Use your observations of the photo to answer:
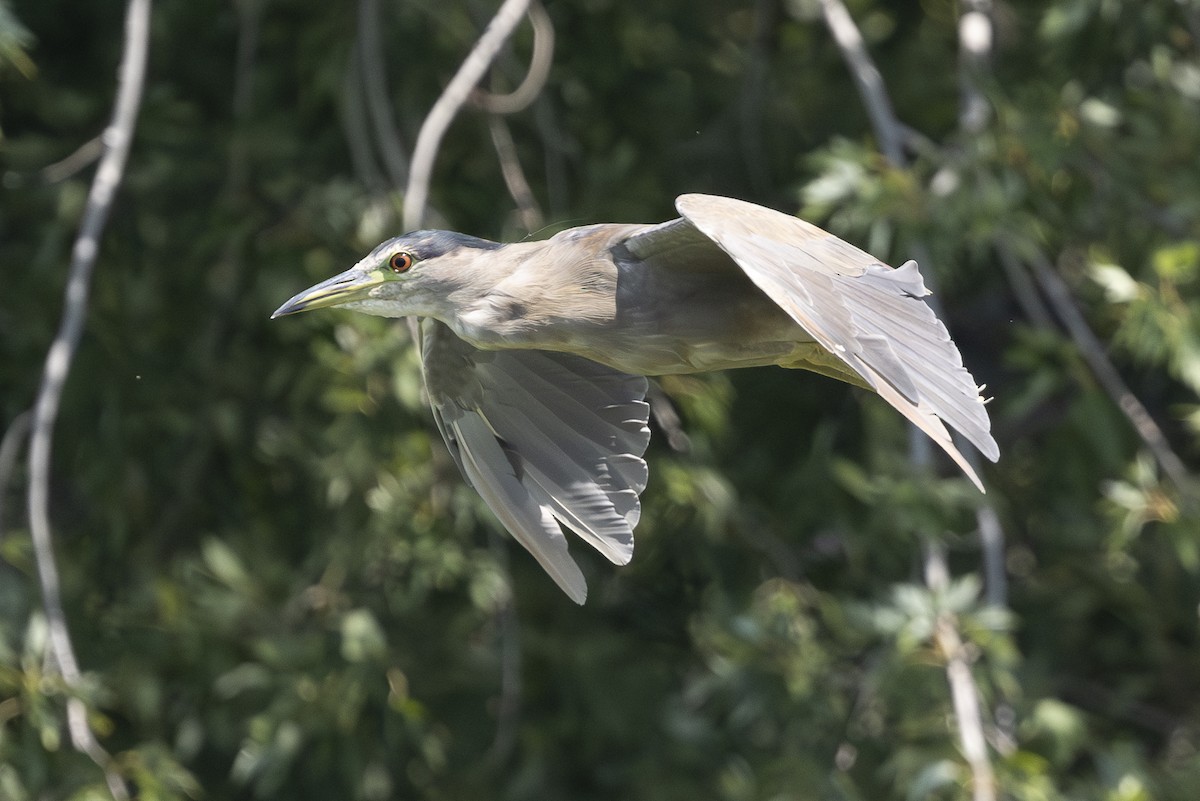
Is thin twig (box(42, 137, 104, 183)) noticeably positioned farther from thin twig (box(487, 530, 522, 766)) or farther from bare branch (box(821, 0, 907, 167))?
bare branch (box(821, 0, 907, 167))

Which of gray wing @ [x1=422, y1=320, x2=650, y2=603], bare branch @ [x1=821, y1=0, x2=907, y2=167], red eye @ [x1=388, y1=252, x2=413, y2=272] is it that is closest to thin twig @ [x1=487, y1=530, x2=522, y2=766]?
gray wing @ [x1=422, y1=320, x2=650, y2=603]

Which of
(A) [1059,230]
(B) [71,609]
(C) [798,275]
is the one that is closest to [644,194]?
(A) [1059,230]

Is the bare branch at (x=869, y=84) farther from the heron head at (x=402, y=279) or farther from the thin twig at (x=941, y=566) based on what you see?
the heron head at (x=402, y=279)

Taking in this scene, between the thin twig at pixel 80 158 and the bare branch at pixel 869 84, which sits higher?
the thin twig at pixel 80 158

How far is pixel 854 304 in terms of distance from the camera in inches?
105

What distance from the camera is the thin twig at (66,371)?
3699mm

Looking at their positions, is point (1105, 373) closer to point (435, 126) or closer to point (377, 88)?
point (435, 126)

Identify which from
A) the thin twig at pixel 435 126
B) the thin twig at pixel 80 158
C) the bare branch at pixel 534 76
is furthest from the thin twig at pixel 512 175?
the thin twig at pixel 80 158

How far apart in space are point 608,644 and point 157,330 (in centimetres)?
143

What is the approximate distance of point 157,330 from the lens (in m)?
4.88

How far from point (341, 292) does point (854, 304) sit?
34.5 inches

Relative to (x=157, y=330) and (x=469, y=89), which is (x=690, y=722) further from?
(x=469, y=89)

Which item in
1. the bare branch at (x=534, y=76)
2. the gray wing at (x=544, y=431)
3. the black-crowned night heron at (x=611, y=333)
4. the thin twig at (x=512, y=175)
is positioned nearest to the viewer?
the black-crowned night heron at (x=611, y=333)

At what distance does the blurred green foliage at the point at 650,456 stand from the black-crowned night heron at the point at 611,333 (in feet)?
2.65
